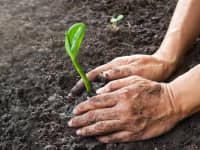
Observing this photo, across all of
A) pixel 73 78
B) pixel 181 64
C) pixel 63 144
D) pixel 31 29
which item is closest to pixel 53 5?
pixel 31 29

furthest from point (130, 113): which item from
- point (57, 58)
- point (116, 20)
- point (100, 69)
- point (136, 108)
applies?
point (116, 20)

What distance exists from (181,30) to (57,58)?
0.46 m

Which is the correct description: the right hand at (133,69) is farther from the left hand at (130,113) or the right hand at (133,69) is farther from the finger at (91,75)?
the left hand at (130,113)

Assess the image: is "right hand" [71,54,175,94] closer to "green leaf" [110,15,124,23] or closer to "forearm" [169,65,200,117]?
"forearm" [169,65,200,117]

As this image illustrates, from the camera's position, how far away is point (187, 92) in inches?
49.8

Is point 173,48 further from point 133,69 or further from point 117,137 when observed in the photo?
point 117,137

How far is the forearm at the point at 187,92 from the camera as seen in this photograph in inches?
49.6

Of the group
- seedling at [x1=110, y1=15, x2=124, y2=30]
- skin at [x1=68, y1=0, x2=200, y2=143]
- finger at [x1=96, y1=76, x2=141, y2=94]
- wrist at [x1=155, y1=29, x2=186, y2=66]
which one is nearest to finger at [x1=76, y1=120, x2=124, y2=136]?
skin at [x1=68, y1=0, x2=200, y2=143]

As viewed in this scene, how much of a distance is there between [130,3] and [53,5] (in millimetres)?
333

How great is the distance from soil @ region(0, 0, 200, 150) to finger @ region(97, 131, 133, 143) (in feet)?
0.06

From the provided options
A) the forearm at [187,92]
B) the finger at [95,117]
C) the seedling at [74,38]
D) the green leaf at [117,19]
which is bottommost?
the forearm at [187,92]

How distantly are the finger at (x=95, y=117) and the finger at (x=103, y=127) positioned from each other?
1cm

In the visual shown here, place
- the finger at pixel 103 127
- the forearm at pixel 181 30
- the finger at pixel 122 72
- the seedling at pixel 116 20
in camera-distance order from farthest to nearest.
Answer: the seedling at pixel 116 20
the forearm at pixel 181 30
the finger at pixel 122 72
the finger at pixel 103 127

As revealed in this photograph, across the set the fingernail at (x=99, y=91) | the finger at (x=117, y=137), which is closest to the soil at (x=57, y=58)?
the finger at (x=117, y=137)
